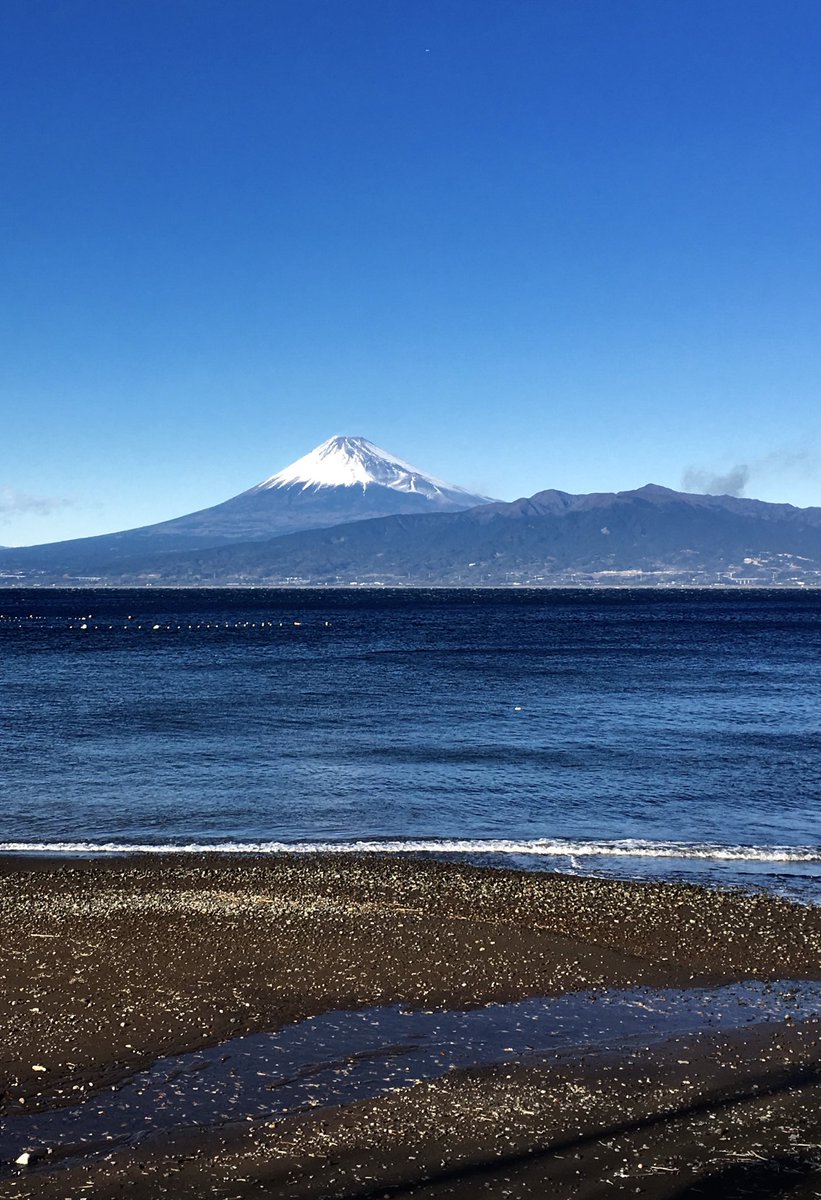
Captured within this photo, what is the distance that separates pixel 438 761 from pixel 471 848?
1003 centimetres

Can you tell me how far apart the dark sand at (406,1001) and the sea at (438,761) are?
8.43 ft

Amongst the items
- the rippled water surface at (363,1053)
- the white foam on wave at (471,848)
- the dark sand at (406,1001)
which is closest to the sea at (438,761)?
the white foam on wave at (471,848)

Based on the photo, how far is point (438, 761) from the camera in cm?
3278

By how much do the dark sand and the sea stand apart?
2.57m

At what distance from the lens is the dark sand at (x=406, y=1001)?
9594 mm

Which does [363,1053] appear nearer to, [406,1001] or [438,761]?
[406,1001]

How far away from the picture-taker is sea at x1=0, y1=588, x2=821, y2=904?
23203 mm

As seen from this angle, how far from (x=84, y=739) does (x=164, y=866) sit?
55.9 ft

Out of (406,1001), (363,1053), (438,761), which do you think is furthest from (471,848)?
(363,1053)

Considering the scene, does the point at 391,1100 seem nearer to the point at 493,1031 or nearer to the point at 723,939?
the point at 493,1031

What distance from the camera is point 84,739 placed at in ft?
120

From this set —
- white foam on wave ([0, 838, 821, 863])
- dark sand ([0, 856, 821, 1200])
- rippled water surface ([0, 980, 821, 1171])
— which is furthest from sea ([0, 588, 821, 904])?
rippled water surface ([0, 980, 821, 1171])

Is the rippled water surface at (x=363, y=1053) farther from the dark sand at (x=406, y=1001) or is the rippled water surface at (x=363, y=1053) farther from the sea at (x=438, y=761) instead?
the sea at (x=438, y=761)

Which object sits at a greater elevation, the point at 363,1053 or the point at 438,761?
the point at 363,1053
